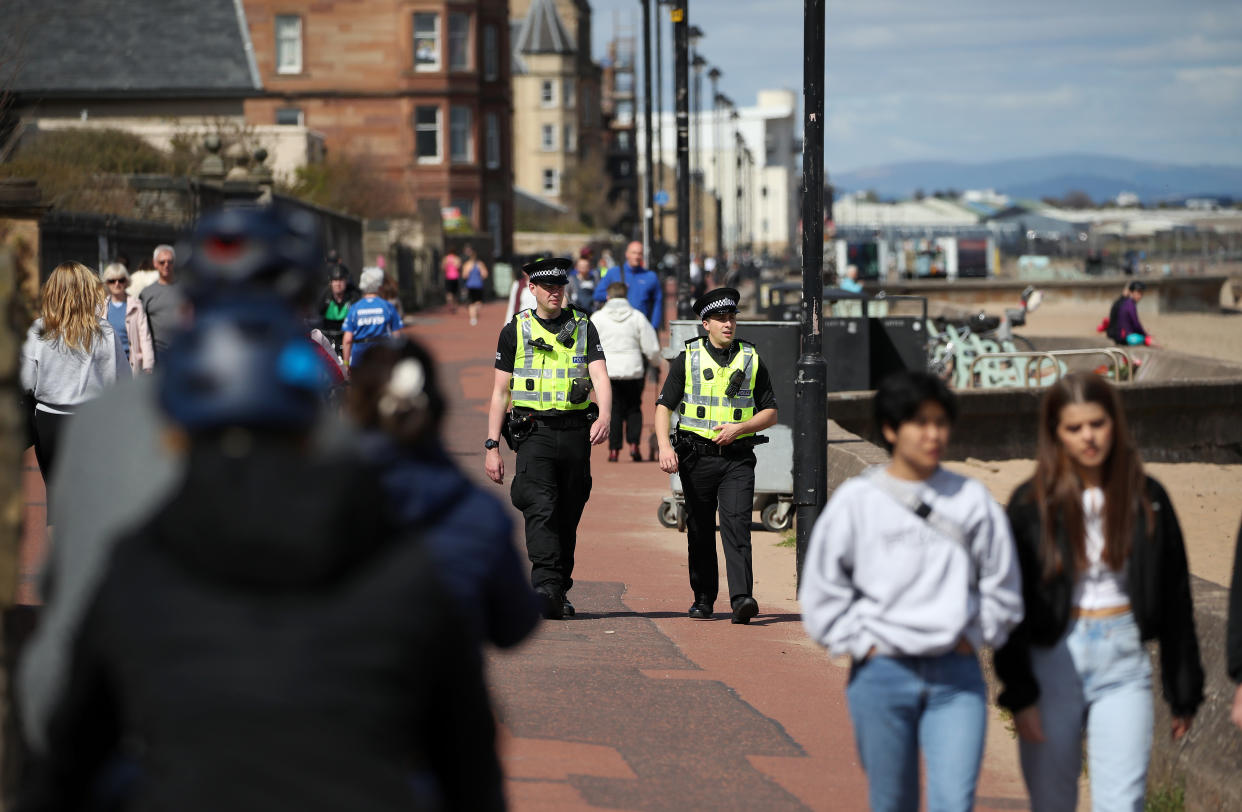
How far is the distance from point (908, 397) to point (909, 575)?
0.45 m

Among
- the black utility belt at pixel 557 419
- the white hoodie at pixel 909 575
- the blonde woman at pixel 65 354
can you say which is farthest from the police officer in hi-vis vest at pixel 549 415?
the white hoodie at pixel 909 575

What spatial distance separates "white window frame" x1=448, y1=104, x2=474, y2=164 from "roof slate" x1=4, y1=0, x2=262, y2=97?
806 centimetres

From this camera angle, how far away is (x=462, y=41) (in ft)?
186

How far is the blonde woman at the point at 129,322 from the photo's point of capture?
12.3 metres

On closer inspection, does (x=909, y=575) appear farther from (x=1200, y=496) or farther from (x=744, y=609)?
(x=1200, y=496)

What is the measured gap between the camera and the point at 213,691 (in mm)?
2365

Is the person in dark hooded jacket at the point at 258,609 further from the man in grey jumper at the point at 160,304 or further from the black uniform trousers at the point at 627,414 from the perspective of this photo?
the black uniform trousers at the point at 627,414

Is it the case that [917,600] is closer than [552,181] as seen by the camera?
Yes

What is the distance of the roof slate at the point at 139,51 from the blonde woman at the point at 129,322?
120 ft

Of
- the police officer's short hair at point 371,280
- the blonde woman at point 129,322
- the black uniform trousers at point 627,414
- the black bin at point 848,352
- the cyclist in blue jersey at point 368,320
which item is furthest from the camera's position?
the black bin at point 848,352

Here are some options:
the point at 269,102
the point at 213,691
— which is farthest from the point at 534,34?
the point at 213,691

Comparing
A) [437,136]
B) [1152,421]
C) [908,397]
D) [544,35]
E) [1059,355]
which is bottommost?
[1152,421]

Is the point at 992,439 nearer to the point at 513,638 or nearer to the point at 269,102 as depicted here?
the point at 513,638

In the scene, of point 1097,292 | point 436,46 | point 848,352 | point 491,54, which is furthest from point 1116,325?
point 491,54
